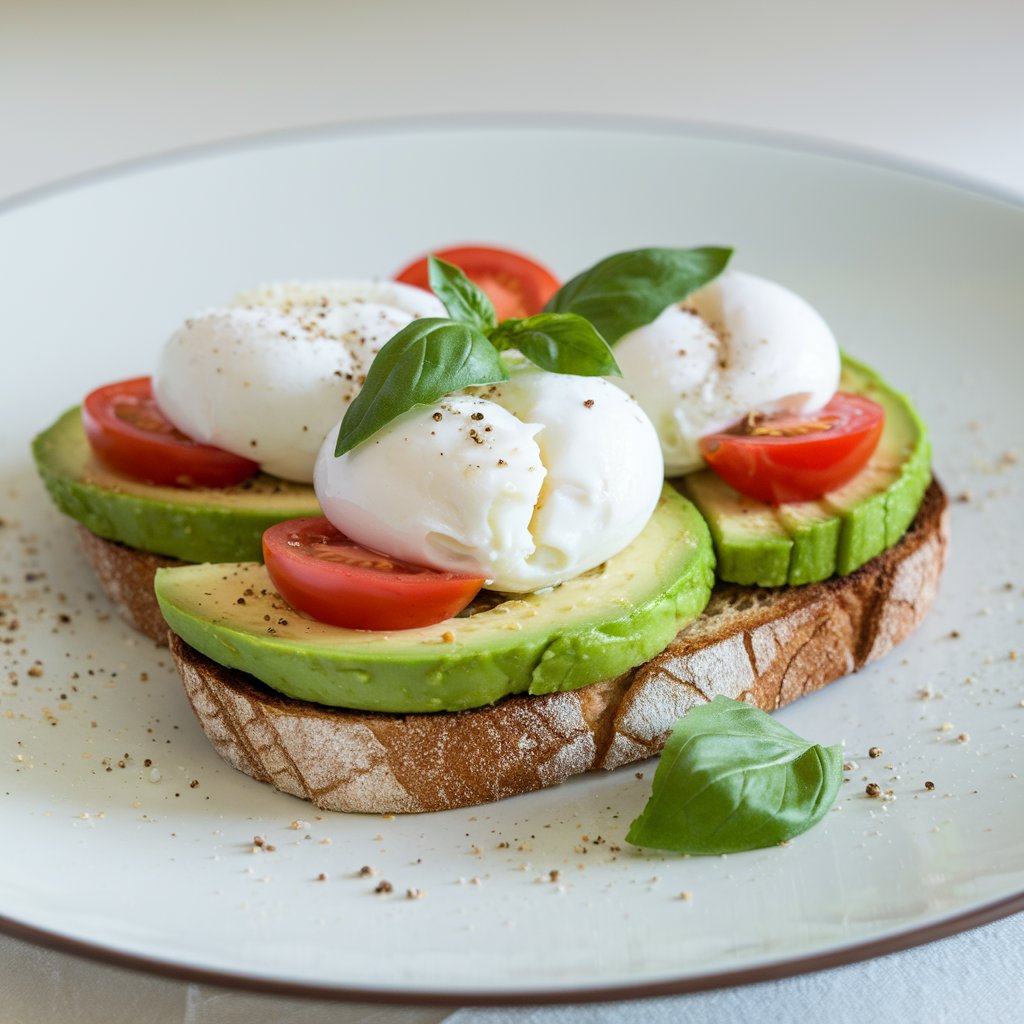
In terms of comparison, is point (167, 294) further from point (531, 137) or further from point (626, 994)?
point (626, 994)

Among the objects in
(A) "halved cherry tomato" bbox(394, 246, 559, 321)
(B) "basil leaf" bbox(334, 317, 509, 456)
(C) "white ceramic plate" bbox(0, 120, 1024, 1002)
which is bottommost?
(C) "white ceramic plate" bbox(0, 120, 1024, 1002)

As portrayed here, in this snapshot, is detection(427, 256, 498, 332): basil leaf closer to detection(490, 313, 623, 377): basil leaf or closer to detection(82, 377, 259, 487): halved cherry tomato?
detection(490, 313, 623, 377): basil leaf

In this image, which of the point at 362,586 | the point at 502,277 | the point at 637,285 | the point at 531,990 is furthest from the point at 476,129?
the point at 531,990

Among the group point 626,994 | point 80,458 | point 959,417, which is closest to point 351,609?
point 626,994

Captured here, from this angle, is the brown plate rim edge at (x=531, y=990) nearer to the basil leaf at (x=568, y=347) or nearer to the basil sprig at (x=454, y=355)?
the basil sprig at (x=454, y=355)

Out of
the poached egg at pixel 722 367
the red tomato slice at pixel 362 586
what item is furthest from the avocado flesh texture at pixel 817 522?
the red tomato slice at pixel 362 586

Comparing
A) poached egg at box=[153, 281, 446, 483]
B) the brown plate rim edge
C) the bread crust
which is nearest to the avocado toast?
the bread crust
